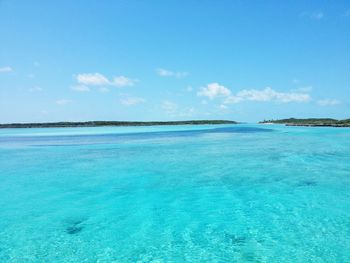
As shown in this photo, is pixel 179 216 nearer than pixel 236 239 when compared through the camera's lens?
No

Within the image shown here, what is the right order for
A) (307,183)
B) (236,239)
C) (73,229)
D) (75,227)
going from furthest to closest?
(307,183) → (75,227) → (73,229) → (236,239)

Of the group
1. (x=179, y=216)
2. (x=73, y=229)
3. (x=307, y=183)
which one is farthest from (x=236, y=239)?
(x=307, y=183)

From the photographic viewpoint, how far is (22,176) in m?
13.6

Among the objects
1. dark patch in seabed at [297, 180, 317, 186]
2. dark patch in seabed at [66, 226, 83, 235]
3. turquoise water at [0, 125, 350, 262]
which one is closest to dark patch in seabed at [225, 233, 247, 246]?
turquoise water at [0, 125, 350, 262]

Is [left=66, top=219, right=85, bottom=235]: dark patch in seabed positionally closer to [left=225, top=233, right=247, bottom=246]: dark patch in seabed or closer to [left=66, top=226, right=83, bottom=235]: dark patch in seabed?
[left=66, top=226, right=83, bottom=235]: dark patch in seabed

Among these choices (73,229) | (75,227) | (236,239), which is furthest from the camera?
(75,227)

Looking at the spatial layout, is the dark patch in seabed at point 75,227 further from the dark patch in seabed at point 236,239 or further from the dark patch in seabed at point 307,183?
the dark patch in seabed at point 307,183

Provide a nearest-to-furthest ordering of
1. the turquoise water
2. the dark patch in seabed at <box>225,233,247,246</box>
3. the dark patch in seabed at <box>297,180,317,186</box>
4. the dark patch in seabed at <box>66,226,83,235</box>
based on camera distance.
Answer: the turquoise water, the dark patch in seabed at <box>225,233,247,246</box>, the dark patch in seabed at <box>66,226,83,235</box>, the dark patch in seabed at <box>297,180,317,186</box>

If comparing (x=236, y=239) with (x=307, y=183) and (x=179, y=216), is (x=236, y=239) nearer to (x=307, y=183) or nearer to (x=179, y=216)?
(x=179, y=216)

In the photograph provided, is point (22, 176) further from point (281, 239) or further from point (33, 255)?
point (281, 239)

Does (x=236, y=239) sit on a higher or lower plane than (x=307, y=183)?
lower

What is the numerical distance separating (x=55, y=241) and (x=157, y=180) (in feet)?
20.0

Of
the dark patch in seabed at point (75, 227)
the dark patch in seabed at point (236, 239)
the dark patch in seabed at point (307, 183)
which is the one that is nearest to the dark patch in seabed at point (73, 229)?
the dark patch in seabed at point (75, 227)

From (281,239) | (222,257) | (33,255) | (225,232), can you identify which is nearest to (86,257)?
(33,255)
